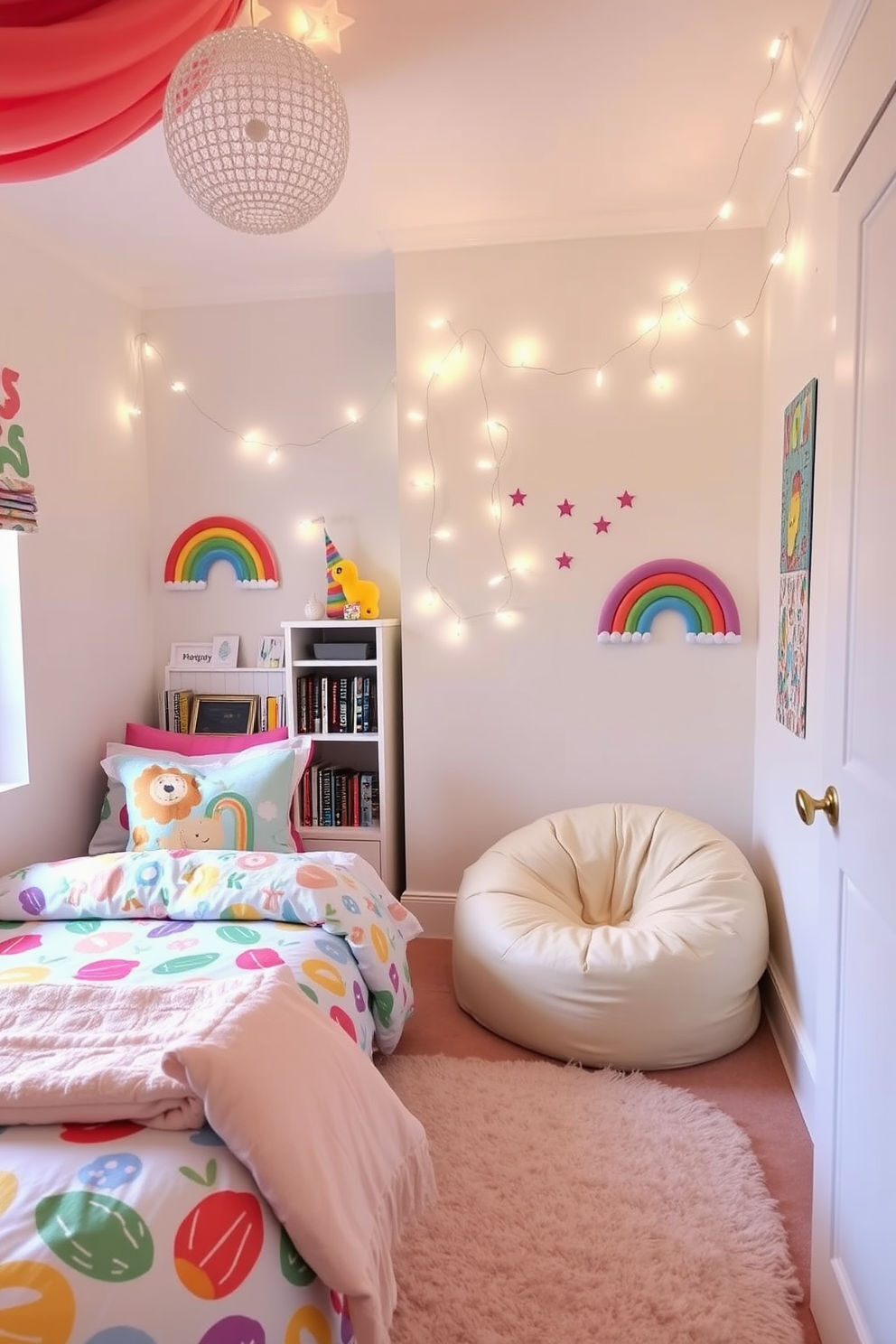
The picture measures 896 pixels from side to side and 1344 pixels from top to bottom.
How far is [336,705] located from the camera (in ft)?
10.0

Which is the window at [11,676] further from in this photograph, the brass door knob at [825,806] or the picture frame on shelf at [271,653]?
the brass door knob at [825,806]

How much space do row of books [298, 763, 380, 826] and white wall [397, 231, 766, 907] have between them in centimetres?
16

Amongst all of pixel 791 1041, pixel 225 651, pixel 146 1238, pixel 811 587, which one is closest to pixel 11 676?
pixel 225 651

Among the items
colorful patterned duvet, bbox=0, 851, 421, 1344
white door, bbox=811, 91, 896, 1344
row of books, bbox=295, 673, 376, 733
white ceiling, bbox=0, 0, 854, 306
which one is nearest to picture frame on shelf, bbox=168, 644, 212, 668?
row of books, bbox=295, 673, 376, 733

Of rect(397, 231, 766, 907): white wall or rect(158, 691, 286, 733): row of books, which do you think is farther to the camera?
rect(158, 691, 286, 733): row of books

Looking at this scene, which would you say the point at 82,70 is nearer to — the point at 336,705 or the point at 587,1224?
the point at 336,705

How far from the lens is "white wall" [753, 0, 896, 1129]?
1.87 meters

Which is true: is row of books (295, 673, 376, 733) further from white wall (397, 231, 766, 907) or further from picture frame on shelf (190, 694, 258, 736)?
picture frame on shelf (190, 694, 258, 736)

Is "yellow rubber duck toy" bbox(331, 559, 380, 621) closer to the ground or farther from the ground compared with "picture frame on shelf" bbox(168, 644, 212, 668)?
farther from the ground

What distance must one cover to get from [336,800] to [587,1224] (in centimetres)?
169

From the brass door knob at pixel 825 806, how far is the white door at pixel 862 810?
0.06ft

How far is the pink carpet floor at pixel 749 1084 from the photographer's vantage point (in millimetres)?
1713

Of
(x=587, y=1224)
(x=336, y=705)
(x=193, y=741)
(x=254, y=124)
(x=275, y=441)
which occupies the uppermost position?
(x=254, y=124)

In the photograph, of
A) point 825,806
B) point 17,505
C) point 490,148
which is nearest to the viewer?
point 825,806
